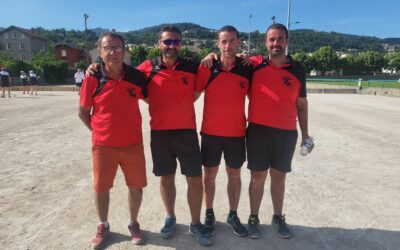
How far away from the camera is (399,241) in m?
4.02

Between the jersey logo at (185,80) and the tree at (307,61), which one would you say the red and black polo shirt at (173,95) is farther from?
the tree at (307,61)

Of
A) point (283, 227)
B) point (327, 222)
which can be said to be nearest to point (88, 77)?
point (283, 227)

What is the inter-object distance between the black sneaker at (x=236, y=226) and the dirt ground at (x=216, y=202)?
0.24 ft

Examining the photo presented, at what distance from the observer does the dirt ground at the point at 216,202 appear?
400 cm

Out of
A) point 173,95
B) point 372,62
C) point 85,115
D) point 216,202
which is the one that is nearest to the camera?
point 173,95

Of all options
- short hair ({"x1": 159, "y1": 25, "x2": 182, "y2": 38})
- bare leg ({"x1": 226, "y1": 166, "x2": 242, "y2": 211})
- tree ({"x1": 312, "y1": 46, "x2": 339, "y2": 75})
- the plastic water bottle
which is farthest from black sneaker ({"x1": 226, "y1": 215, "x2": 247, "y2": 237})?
tree ({"x1": 312, "y1": 46, "x2": 339, "y2": 75})

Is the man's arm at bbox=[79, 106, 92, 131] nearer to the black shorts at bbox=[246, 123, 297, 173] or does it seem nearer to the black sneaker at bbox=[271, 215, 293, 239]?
the black shorts at bbox=[246, 123, 297, 173]

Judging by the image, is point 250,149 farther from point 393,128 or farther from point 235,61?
point 393,128

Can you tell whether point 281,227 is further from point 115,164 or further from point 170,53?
point 170,53

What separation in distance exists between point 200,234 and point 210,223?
0.81 feet

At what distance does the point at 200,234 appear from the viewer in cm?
400

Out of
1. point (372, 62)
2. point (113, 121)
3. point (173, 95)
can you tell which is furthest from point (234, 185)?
point (372, 62)

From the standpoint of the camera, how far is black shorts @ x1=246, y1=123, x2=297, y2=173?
→ 4117 mm

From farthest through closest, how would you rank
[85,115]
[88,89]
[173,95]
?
1. [85,115]
2. [173,95]
3. [88,89]
